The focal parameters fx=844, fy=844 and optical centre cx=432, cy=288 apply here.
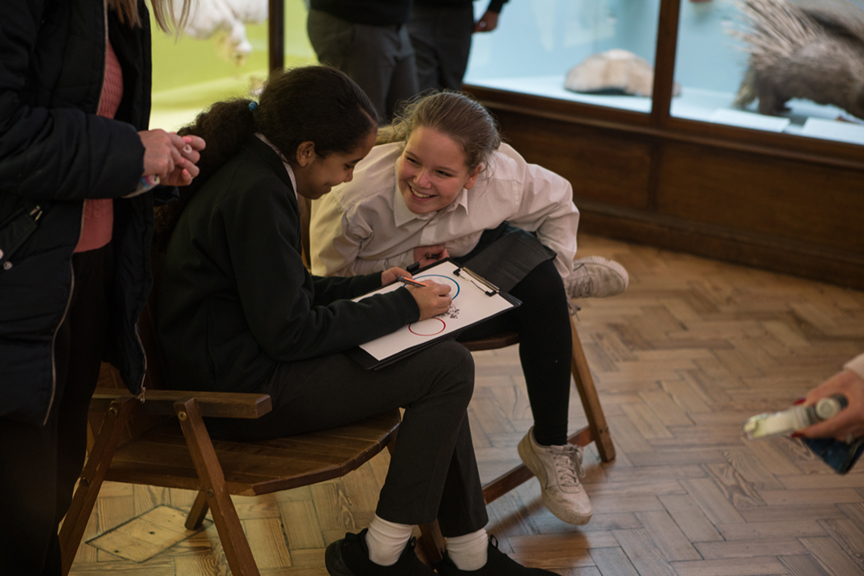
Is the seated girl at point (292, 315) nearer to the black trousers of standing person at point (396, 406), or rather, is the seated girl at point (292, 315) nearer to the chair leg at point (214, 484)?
the black trousers of standing person at point (396, 406)

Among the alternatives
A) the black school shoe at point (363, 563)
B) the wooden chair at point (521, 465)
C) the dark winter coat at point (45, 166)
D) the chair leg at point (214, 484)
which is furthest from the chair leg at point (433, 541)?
the dark winter coat at point (45, 166)

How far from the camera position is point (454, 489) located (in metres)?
1.72

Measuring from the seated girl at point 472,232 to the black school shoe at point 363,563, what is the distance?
49cm

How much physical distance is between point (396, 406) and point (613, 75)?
3043 millimetres

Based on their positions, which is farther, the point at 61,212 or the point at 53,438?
the point at 53,438

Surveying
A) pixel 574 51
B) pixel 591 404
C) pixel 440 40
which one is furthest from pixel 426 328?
pixel 574 51

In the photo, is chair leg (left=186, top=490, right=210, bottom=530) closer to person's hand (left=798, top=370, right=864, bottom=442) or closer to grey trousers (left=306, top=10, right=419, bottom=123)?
person's hand (left=798, top=370, right=864, bottom=442)

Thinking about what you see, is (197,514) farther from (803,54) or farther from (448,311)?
(803,54)

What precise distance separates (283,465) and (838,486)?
5.19ft

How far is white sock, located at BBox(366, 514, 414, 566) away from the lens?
1.63 meters

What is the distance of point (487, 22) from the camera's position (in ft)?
12.9

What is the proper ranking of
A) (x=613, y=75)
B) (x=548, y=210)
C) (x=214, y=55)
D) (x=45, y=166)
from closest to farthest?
(x=45, y=166), (x=548, y=210), (x=613, y=75), (x=214, y=55)

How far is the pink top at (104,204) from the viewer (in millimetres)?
1200

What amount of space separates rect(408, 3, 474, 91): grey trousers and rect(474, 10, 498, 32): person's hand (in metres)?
0.15
